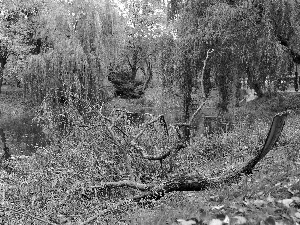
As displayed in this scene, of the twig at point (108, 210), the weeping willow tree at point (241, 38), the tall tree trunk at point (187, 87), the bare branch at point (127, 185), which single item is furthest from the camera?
the tall tree trunk at point (187, 87)

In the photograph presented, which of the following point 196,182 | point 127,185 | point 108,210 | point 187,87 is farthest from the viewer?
point 187,87

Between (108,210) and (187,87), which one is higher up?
(187,87)

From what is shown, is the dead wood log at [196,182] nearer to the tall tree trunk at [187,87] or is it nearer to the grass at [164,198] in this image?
the grass at [164,198]

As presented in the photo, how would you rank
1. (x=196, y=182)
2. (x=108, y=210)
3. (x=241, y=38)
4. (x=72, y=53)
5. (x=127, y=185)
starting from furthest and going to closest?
(x=72, y=53), (x=241, y=38), (x=127, y=185), (x=196, y=182), (x=108, y=210)

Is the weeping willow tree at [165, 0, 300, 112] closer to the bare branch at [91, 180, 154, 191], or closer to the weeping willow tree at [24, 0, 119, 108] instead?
the weeping willow tree at [24, 0, 119, 108]

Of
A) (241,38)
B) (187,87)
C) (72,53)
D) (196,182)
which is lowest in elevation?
(196,182)

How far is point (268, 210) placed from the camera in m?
3.59

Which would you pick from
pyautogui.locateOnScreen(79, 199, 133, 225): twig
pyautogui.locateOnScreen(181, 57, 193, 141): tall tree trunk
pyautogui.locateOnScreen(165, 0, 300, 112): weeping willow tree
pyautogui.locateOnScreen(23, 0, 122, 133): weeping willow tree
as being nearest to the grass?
pyautogui.locateOnScreen(79, 199, 133, 225): twig

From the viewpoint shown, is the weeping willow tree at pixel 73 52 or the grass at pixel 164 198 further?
the weeping willow tree at pixel 73 52

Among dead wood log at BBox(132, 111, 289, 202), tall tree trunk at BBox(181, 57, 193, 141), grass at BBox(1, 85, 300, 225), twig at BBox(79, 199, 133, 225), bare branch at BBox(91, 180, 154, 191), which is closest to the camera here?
grass at BBox(1, 85, 300, 225)

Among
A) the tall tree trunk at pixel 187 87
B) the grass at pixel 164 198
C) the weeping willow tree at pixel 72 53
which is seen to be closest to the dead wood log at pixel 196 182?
the grass at pixel 164 198

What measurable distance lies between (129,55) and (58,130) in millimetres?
16647

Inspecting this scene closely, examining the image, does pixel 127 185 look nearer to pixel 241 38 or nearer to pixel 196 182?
pixel 196 182

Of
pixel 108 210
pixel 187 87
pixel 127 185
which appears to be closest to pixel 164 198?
pixel 127 185
